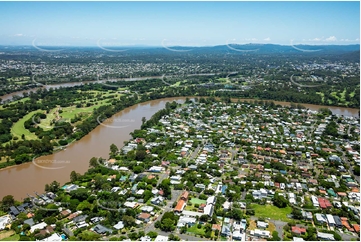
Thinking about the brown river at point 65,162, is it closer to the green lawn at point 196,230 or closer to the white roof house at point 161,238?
the white roof house at point 161,238

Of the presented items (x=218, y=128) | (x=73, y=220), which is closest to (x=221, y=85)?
(x=218, y=128)

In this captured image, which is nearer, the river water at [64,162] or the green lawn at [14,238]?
the green lawn at [14,238]

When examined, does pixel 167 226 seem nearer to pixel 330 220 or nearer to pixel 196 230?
pixel 196 230

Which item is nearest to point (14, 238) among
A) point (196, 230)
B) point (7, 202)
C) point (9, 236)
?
point (9, 236)

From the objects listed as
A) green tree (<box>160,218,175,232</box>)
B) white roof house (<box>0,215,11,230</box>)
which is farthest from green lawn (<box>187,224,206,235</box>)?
white roof house (<box>0,215,11,230</box>)

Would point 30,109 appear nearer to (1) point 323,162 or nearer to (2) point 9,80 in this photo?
(2) point 9,80

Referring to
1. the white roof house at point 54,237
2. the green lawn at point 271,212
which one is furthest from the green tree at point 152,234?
the green lawn at point 271,212
